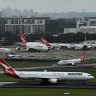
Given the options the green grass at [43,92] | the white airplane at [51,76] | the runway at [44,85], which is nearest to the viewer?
the green grass at [43,92]

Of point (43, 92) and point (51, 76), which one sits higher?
point (51, 76)

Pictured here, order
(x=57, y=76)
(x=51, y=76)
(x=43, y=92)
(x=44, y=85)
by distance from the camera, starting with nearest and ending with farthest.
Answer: (x=43, y=92), (x=44, y=85), (x=57, y=76), (x=51, y=76)

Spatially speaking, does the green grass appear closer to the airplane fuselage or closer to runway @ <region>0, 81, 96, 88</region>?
runway @ <region>0, 81, 96, 88</region>

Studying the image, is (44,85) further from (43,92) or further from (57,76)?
(43,92)

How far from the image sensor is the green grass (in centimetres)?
7700

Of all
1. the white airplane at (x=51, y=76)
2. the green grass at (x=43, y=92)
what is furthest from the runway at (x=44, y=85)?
the green grass at (x=43, y=92)

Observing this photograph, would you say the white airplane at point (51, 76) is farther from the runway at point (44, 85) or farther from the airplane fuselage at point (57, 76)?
the runway at point (44, 85)

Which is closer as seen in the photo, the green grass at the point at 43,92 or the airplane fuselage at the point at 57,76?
the green grass at the point at 43,92

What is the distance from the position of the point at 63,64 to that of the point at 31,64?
874 cm

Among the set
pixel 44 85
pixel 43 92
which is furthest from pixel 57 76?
pixel 43 92

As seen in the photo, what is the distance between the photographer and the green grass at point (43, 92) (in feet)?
253

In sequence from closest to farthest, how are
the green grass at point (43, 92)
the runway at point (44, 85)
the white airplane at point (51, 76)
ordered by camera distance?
the green grass at point (43, 92), the runway at point (44, 85), the white airplane at point (51, 76)

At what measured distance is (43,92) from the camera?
260ft

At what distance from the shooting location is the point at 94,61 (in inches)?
5763
